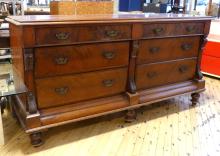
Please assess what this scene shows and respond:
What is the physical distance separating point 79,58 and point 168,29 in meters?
0.86

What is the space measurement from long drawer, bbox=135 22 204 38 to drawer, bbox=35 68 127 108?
1.12ft

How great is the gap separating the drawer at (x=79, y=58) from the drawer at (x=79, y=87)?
0.17 feet

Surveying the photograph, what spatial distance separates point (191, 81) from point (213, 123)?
1.55 feet

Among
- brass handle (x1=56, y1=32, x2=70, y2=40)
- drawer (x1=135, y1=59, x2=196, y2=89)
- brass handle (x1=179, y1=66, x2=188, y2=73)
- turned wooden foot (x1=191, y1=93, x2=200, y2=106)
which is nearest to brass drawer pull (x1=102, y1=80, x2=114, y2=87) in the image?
drawer (x1=135, y1=59, x2=196, y2=89)

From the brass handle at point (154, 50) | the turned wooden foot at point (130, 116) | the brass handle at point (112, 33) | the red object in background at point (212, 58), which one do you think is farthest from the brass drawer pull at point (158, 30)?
the red object in background at point (212, 58)

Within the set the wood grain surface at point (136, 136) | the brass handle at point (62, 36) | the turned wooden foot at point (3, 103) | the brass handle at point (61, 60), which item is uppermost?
the brass handle at point (62, 36)

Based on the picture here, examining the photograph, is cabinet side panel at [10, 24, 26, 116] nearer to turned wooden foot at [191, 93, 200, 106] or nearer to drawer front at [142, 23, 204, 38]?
drawer front at [142, 23, 204, 38]

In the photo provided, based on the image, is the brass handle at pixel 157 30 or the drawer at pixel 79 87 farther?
the brass handle at pixel 157 30

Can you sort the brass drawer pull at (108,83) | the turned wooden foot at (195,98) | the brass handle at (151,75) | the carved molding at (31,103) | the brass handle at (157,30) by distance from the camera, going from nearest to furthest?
the carved molding at (31,103)
the brass drawer pull at (108,83)
the brass handle at (157,30)
the brass handle at (151,75)
the turned wooden foot at (195,98)

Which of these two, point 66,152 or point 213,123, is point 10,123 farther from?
point 213,123

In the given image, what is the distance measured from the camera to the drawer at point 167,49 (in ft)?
6.83

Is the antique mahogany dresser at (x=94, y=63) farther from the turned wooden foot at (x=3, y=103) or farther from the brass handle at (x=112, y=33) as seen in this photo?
the turned wooden foot at (x=3, y=103)

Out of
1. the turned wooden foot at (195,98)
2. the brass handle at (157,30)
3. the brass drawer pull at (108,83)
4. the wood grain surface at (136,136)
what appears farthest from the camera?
the turned wooden foot at (195,98)

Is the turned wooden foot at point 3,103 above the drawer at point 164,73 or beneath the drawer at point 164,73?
beneath
